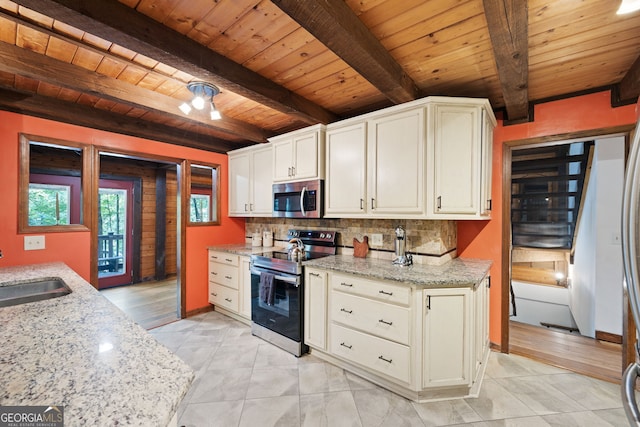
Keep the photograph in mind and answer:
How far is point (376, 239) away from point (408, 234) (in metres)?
0.34

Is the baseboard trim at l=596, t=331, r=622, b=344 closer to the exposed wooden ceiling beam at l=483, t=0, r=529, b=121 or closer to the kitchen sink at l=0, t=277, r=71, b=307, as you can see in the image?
the exposed wooden ceiling beam at l=483, t=0, r=529, b=121

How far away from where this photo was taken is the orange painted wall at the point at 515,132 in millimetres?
2164

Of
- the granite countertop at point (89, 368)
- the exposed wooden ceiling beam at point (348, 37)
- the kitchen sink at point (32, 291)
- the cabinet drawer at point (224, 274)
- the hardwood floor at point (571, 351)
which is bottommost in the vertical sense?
the hardwood floor at point (571, 351)

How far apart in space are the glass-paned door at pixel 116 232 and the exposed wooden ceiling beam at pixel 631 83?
22.1ft

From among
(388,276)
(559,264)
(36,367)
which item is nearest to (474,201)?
(388,276)

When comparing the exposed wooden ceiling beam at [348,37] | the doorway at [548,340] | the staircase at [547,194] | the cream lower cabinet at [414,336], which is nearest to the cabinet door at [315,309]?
the cream lower cabinet at [414,336]

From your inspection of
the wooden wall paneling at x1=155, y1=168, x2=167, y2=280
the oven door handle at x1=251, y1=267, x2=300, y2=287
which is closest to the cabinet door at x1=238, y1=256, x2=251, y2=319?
the oven door handle at x1=251, y1=267, x2=300, y2=287

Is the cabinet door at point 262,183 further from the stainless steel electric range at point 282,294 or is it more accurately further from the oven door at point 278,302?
the oven door at point 278,302

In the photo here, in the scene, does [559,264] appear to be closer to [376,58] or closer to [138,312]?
[376,58]

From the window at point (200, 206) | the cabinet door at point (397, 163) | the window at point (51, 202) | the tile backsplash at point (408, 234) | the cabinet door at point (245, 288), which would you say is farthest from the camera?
the window at point (200, 206)

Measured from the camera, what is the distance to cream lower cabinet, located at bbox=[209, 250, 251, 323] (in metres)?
3.18

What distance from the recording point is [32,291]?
174 cm

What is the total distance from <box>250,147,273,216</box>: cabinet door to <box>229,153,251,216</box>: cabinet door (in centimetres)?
12

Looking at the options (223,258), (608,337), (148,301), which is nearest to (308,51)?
(223,258)
